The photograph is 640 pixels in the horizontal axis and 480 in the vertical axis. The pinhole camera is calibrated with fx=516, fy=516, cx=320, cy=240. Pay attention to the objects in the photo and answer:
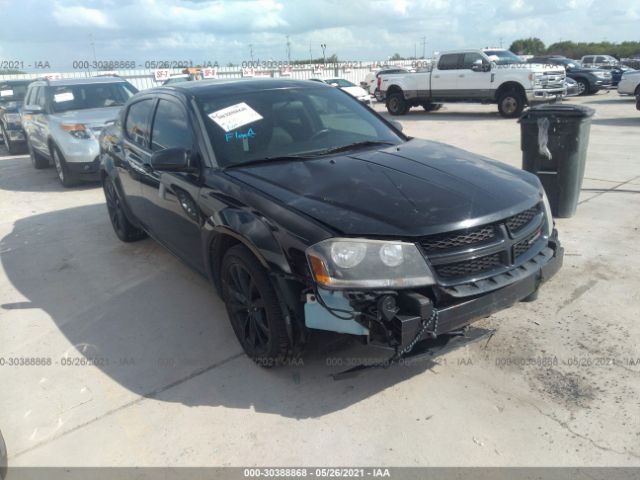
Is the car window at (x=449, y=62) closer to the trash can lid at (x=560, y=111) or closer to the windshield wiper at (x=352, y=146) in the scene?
the trash can lid at (x=560, y=111)

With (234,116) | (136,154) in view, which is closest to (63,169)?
(136,154)

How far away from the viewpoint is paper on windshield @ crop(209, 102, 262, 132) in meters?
3.57

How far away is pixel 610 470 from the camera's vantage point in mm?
2367

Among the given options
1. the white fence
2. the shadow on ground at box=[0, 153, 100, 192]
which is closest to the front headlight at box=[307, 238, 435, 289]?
the shadow on ground at box=[0, 153, 100, 192]

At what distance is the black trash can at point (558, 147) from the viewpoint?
18.0 feet

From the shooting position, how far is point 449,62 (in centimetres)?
1703

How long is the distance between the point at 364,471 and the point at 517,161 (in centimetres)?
779

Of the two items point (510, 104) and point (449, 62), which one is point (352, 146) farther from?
point (449, 62)

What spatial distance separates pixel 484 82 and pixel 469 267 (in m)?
15.0

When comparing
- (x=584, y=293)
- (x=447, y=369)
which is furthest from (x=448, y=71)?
(x=447, y=369)

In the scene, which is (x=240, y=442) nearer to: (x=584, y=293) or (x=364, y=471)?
(x=364, y=471)

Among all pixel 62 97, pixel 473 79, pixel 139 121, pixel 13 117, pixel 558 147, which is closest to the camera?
pixel 139 121

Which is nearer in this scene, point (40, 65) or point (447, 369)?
point (447, 369)

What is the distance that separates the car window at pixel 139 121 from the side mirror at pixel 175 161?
1.23m
